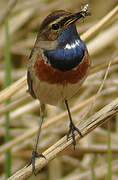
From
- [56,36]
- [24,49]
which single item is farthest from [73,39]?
[24,49]

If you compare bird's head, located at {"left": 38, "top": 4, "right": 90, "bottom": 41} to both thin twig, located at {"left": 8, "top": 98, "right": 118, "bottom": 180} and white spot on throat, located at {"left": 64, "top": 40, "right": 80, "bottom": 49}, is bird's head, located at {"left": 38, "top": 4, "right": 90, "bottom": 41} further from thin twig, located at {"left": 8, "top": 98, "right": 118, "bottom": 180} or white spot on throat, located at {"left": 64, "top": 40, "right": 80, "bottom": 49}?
thin twig, located at {"left": 8, "top": 98, "right": 118, "bottom": 180}

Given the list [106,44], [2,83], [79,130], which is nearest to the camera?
[79,130]

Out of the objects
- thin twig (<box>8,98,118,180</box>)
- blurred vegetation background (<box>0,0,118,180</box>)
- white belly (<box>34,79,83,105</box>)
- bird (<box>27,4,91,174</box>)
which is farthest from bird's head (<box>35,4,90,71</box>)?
blurred vegetation background (<box>0,0,118,180</box>)

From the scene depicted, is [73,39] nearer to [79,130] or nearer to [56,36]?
[56,36]

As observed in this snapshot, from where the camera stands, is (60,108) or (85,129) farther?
(60,108)

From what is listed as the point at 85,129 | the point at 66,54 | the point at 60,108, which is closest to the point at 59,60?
the point at 66,54

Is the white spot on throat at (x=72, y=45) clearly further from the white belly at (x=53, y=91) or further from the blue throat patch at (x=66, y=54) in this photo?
the white belly at (x=53, y=91)

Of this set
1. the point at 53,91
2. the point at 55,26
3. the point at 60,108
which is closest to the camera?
the point at 55,26

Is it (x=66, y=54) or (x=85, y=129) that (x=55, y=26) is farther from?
(x=85, y=129)
